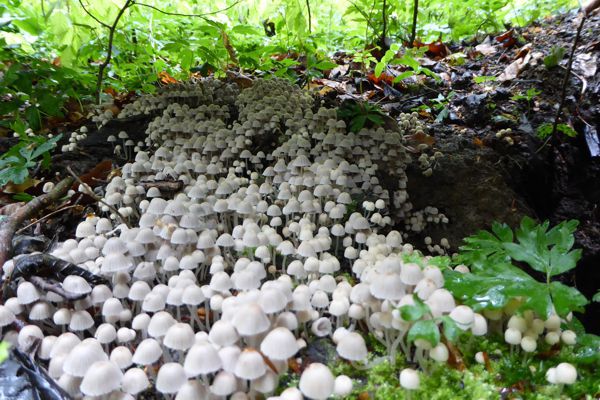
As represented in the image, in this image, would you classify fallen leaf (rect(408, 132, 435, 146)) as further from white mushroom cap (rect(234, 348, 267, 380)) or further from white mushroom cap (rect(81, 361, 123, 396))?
white mushroom cap (rect(81, 361, 123, 396))

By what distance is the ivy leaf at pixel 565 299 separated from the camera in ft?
4.79

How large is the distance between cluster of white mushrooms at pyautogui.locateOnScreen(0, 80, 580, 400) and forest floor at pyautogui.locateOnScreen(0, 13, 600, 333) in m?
0.29

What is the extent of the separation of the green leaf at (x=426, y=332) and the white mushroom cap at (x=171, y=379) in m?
0.76

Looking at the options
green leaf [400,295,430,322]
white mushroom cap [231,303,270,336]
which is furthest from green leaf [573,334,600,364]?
white mushroom cap [231,303,270,336]

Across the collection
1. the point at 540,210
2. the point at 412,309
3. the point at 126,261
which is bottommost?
the point at 540,210

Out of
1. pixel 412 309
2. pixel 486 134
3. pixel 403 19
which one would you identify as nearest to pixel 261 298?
pixel 412 309

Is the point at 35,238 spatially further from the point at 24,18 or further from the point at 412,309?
the point at 412,309

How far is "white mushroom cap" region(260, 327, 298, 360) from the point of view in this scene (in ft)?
4.48

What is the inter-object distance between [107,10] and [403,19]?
14.0 feet

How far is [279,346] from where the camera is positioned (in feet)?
4.49

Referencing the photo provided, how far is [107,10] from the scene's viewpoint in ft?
10.4

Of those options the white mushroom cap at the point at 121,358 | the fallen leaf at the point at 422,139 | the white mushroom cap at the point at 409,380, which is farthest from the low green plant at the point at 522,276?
the fallen leaf at the point at 422,139

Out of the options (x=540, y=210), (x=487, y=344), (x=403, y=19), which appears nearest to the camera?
(x=487, y=344)

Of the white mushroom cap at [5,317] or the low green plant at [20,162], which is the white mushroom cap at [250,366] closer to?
the white mushroom cap at [5,317]
